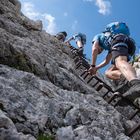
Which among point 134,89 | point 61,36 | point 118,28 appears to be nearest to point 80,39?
point 61,36

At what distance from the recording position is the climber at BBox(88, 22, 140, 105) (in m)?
8.41

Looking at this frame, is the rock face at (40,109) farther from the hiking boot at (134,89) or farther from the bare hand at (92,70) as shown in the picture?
the bare hand at (92,70)

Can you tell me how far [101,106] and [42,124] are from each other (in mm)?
3279

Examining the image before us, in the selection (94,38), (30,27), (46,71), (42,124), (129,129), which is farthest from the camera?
(30,27)

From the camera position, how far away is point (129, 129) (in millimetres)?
7812

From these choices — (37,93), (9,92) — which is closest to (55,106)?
(37,93)

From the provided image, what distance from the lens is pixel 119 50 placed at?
32.1 feet

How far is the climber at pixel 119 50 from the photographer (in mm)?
8406

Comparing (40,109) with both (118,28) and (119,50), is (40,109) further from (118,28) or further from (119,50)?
(118,28)

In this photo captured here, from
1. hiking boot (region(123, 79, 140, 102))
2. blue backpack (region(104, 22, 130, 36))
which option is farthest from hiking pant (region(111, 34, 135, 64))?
hiking boot (region(123, 79, 140, 102))

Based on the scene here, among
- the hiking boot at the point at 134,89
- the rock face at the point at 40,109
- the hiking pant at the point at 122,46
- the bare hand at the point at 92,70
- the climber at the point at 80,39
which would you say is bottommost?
A: the rock face at the point at 40,109

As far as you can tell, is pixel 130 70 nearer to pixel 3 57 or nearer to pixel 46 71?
pixel 46 71

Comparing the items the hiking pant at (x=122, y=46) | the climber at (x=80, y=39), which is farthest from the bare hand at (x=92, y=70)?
the climber at (x=80, y=39)

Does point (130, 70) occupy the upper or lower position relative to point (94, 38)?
lower
